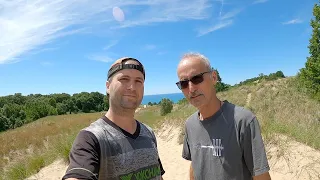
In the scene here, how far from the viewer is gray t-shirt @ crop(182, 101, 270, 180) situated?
2.05m

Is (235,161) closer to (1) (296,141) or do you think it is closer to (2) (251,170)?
(2) (251,170)

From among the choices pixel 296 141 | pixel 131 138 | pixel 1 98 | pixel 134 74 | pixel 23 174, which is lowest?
pixel 23 174

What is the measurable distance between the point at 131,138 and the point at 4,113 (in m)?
76.9

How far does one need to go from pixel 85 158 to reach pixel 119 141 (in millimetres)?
328

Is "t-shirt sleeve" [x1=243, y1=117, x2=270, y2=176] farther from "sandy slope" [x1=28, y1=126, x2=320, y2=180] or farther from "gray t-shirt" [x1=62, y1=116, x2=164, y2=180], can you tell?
→ "sandy slope" [x1=28, y1=126, x2=320, y2=180]

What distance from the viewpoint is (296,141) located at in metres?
6.95

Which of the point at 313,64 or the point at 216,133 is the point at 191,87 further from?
the point at 313,64

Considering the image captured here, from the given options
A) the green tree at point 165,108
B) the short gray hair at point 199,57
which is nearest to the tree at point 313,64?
the green tree at point 165,108

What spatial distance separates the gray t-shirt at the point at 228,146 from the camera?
2.05 m

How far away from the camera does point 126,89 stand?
2039 millimetres

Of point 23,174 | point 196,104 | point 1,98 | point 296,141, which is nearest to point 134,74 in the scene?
point 196,104

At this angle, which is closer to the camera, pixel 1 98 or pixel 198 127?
pixel 198 127

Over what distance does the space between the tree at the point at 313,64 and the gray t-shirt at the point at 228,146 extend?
1746 centimetres

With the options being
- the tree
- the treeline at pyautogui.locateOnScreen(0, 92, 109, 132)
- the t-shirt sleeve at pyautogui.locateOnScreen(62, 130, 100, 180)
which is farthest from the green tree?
the treeline at pyautogui.locateOnScreen(0, 92, 109, 132)
